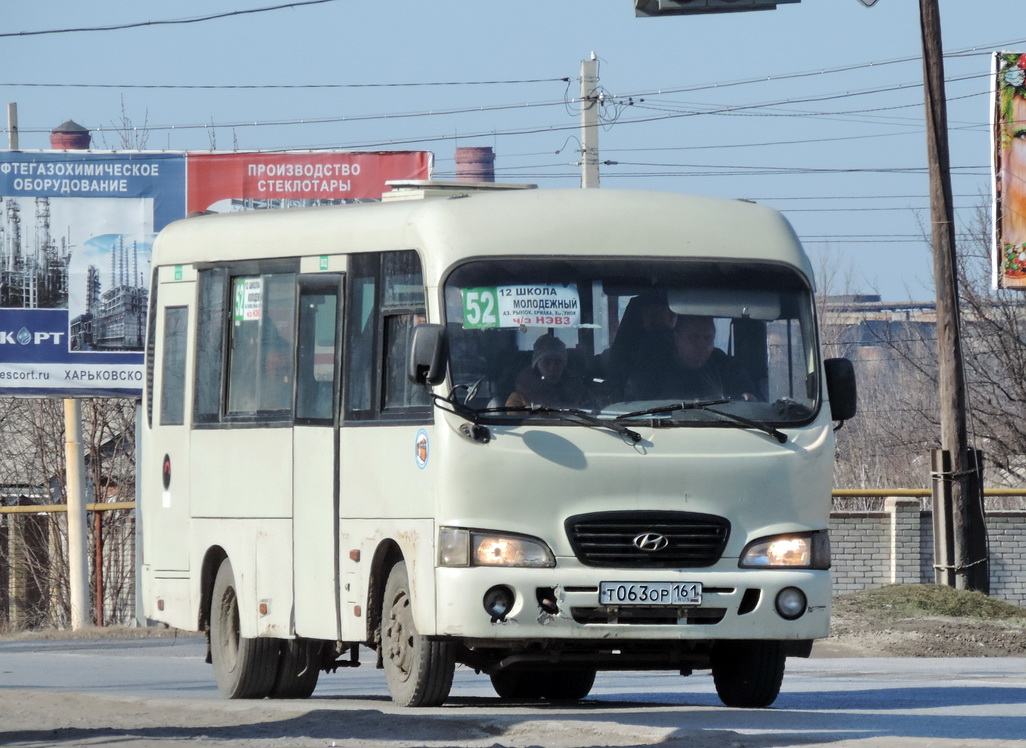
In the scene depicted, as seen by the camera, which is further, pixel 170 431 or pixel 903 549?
pixel 903 549

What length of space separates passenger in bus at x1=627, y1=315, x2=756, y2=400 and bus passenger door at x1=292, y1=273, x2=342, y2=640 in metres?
1.87

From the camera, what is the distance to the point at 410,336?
1022 cm

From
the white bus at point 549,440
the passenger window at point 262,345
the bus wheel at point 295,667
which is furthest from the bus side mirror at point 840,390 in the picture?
the bus wheel at point 295,667

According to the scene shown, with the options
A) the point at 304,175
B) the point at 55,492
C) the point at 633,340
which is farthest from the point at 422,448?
the point at 55,492

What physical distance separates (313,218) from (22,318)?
52.0 ft

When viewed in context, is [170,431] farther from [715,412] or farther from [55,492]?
[55,492]

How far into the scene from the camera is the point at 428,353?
374 inches

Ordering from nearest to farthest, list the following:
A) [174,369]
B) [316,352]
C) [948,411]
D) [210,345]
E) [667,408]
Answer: [667,408]
[316,352]
[210,345]
[174,369]
[948,411]

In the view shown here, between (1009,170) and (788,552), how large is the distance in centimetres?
1727

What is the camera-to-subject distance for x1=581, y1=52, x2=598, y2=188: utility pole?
29.8m

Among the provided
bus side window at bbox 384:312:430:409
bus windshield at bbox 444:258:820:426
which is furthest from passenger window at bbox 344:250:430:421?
bus windshield at bbox 444:258:820:426

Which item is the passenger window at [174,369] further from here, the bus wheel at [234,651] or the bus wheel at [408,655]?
the bus wheel at [408,655]

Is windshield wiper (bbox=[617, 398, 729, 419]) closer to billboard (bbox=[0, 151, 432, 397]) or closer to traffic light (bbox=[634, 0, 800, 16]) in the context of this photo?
traffic light (bbox=[634, 0, 800, 16])

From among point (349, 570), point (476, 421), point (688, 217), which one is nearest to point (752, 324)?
point (688, 217)
